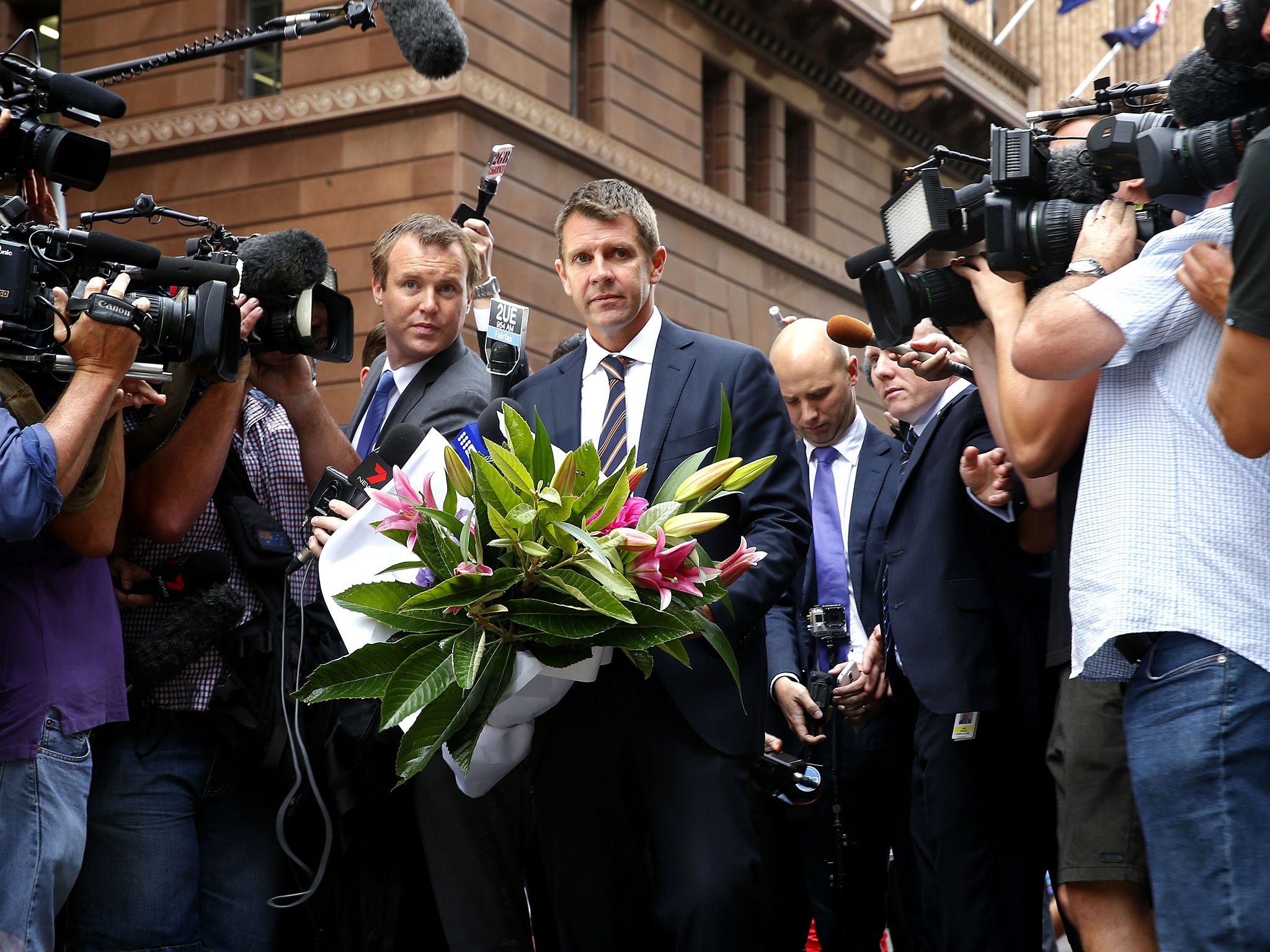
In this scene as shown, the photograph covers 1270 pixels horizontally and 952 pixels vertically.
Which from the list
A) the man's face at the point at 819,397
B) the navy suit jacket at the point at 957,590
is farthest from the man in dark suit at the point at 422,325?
the navy suit jacket at the point at 957,590

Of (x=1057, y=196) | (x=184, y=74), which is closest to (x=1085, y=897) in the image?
(x=1057, y=196)

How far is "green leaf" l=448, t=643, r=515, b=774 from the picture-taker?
3.71m

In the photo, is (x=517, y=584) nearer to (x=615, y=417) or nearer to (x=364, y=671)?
(x=364, y=671)

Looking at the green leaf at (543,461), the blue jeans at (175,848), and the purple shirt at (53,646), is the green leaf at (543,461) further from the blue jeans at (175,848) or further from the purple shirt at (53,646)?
the blue jeans at (175,848)

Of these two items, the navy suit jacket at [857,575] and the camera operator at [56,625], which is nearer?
the camera operator at [56,625]

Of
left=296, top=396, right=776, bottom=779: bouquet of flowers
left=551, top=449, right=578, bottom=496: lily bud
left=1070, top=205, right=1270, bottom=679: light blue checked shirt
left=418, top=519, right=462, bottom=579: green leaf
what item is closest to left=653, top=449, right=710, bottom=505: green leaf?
left=296, top=396, right=776, bottom=779: bouquet of flowers

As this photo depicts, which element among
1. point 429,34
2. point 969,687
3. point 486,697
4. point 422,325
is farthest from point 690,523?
point 429,34

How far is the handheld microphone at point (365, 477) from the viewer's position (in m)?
4.35

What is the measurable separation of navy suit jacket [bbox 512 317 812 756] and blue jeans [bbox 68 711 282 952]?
1381mm

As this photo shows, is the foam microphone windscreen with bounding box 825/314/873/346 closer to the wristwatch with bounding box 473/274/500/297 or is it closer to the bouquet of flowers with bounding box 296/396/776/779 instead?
the bouquet of flowers with bounding box 296/396/776/779

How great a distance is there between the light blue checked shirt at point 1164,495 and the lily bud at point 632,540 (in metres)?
0.96

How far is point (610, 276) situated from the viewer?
4453 mm

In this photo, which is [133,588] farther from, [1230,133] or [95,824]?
[1230,133]

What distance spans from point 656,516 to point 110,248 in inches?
69.1
